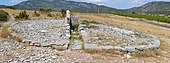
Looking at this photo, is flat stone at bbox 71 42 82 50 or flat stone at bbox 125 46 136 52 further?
flat stone at bbox 125 46 136 52

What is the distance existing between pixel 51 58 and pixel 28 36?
719cm

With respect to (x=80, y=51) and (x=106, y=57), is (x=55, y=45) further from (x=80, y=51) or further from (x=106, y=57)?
(x=106, y=57)

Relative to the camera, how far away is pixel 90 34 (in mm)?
25484

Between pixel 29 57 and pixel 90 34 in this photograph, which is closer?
pixel 29 57

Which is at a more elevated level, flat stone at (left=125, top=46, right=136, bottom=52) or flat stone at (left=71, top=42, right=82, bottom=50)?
flat stone at (left=71, top=42, right=82, bottom=50)

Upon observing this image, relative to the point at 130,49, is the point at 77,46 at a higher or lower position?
higher

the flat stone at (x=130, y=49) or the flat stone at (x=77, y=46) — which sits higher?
the flat stone at (x=77, y=46)

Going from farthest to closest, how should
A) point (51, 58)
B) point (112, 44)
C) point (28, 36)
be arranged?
point (28, 36) < point (112, 44) < point (51, 58)

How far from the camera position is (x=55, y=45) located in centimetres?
1994

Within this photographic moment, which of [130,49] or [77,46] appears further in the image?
[77,46]

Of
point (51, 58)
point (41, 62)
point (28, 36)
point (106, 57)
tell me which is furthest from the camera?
point (28, 36)

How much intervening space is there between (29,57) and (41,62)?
1.27 meters

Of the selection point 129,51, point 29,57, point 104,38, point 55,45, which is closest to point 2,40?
point 55,45

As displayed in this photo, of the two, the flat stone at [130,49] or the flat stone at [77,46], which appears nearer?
the flat stone at [77,46]
